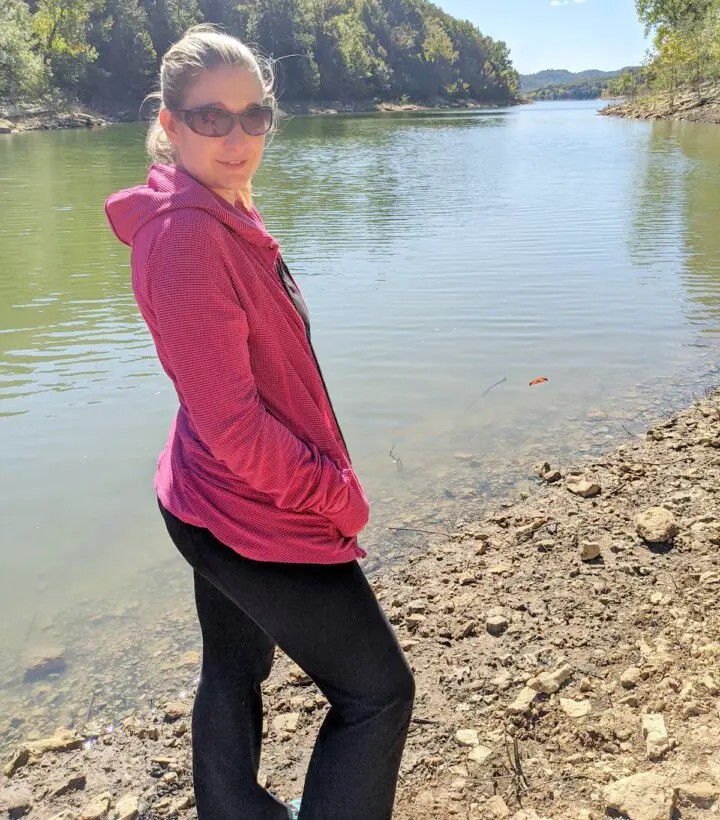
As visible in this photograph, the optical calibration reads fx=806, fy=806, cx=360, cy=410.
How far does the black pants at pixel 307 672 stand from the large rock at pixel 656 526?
2.38m

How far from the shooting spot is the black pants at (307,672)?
167 centimetres

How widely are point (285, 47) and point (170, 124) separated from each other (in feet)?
369

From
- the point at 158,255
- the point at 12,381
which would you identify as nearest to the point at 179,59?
the point at 158,255

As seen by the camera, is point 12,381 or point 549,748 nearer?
point 549,748

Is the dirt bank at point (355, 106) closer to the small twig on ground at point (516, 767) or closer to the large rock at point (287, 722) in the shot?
the large rock at point (287, 722)

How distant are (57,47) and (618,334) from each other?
7359 cm

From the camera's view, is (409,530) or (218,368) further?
(409,530)

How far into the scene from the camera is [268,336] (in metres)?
1.61

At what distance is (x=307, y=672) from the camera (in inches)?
68.3

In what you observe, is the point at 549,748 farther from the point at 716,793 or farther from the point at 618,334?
the point at 618,334

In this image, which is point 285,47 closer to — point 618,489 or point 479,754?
point 618,489

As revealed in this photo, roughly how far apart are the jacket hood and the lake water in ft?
7.50

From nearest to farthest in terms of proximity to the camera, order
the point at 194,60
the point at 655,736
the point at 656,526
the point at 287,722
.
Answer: the point at 194,60 < the point at 655,736 < the point at 287,722 < the point at 656,526

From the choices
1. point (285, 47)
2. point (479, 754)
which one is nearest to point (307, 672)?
point (479, 754)
